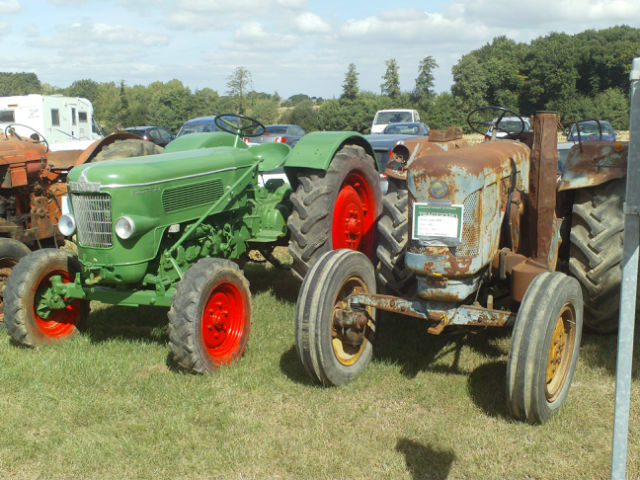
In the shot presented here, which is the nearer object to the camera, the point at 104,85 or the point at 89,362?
the point at 89,362

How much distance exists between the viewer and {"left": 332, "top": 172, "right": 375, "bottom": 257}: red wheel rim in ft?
17.8

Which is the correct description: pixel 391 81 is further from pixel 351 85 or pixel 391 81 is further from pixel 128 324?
pixel 128 324

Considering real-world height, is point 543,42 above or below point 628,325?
above

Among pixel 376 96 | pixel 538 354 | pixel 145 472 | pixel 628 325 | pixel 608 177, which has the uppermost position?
pixel 376 96

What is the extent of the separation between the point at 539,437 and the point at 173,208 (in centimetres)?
284

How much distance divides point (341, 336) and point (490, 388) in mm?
996

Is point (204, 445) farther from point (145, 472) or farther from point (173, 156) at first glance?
point (173, 156)

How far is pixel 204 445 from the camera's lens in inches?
130

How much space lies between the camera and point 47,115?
54.3 feet

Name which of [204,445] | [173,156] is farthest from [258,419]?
[173,156]

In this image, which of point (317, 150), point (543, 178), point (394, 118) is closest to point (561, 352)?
point (543, 178)

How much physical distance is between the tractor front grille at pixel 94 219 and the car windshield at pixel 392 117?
58.7 feet

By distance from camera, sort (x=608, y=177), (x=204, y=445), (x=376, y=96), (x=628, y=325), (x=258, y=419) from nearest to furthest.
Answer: (x=628, y=325) → (x=204, y=445) → (x=258, y=419) → (x=608, y=177) → (x=376, y=96)

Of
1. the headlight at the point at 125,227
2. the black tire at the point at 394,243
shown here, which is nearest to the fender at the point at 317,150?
the black tire at the point at 394,243
